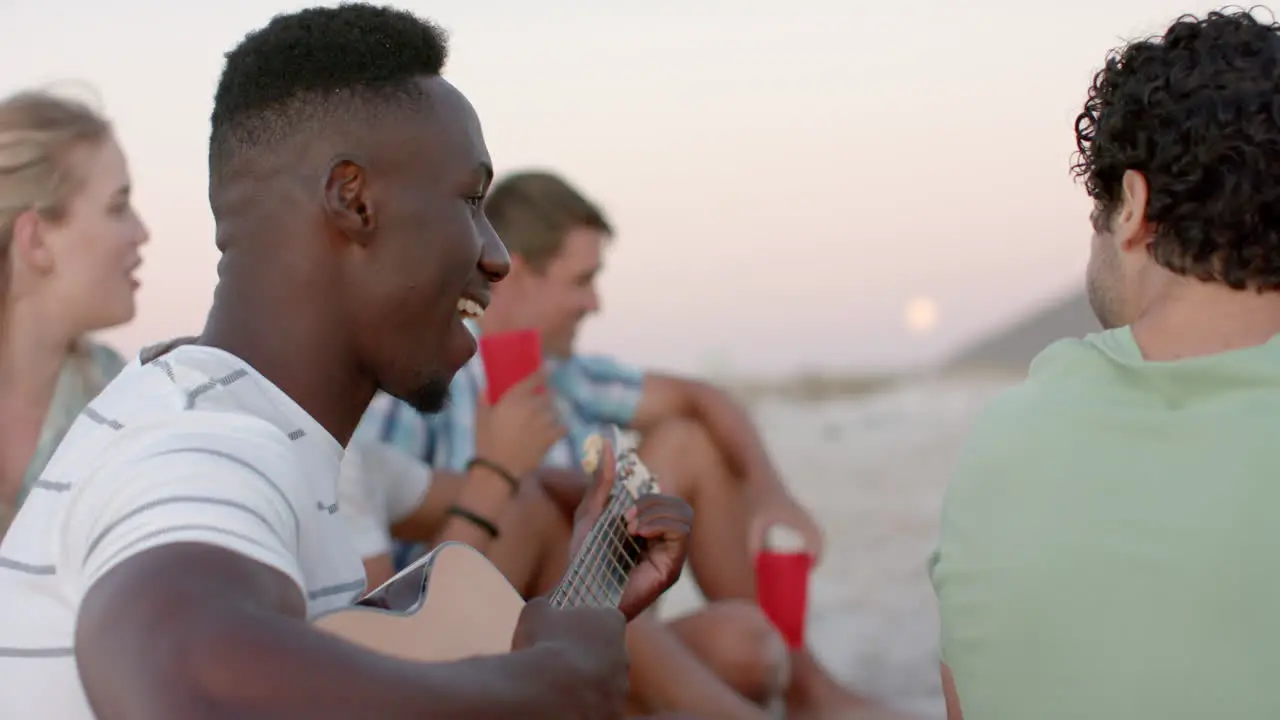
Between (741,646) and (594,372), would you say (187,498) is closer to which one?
(741,646)

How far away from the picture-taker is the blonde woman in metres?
2.76

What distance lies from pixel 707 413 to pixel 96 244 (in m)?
1.92

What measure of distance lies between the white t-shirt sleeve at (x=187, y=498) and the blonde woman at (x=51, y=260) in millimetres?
1884

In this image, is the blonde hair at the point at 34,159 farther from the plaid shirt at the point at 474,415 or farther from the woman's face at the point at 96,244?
the plaid shirt at the point at 474,415

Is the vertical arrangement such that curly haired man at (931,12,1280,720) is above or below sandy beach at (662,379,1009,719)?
above

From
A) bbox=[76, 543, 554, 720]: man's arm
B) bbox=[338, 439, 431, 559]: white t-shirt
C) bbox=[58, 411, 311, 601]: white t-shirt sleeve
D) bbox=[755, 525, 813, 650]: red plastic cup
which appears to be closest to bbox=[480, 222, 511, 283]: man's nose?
bbox=[58, 411, 311, 601]: white t-shirt sleeve

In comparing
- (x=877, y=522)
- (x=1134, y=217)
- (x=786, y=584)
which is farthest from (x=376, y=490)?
(x=877, y=522)

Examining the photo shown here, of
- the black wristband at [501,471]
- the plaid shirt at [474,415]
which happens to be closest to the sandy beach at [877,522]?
the plaid shirt at [474,415]

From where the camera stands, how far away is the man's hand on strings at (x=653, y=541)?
2.01 m

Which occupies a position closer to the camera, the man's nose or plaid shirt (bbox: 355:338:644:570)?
the man's nose

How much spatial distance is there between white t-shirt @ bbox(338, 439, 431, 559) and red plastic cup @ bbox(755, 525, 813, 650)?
97cm

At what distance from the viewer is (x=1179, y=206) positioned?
1.66 metres

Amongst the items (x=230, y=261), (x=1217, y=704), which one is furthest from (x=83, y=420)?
(x=1217, y=704)

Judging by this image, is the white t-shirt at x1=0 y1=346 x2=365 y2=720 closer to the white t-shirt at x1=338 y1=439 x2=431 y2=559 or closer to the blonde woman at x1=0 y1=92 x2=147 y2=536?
the white t-shirt at x1=338 y1=439 x2=431 y2=559
